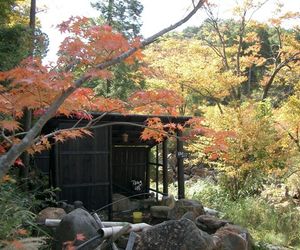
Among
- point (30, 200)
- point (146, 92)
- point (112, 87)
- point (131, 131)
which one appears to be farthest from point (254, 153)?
point (112, 87)

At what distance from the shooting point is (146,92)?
4.95 meters

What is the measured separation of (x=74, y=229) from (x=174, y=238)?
1421 millimetres

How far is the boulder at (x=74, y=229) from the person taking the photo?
5.53 metres

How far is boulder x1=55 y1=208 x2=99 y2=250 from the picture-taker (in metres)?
5.53

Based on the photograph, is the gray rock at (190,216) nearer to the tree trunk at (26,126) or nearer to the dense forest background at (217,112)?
the dense forest background at (217,112)

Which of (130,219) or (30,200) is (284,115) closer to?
(130,219)

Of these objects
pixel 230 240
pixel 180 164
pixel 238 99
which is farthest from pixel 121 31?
pixel 230 240

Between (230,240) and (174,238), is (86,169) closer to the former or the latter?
(230,240)

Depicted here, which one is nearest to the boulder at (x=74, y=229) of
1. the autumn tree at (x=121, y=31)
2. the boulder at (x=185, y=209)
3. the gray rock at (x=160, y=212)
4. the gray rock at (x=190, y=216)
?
the gray rock at (x=190, y=216)

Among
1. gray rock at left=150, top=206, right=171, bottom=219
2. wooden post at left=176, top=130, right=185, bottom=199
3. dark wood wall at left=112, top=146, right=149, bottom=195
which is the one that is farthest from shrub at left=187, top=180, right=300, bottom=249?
dark wood wall at left=112, top=146, right=149, bottom=195

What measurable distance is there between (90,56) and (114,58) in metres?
0.29

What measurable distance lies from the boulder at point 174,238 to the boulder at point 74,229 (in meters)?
0.76

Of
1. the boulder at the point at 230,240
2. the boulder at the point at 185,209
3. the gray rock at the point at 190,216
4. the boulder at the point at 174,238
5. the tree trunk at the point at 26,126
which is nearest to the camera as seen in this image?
the boulder at the point at 174,238

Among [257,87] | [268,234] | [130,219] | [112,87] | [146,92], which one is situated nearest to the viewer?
[146,92]
